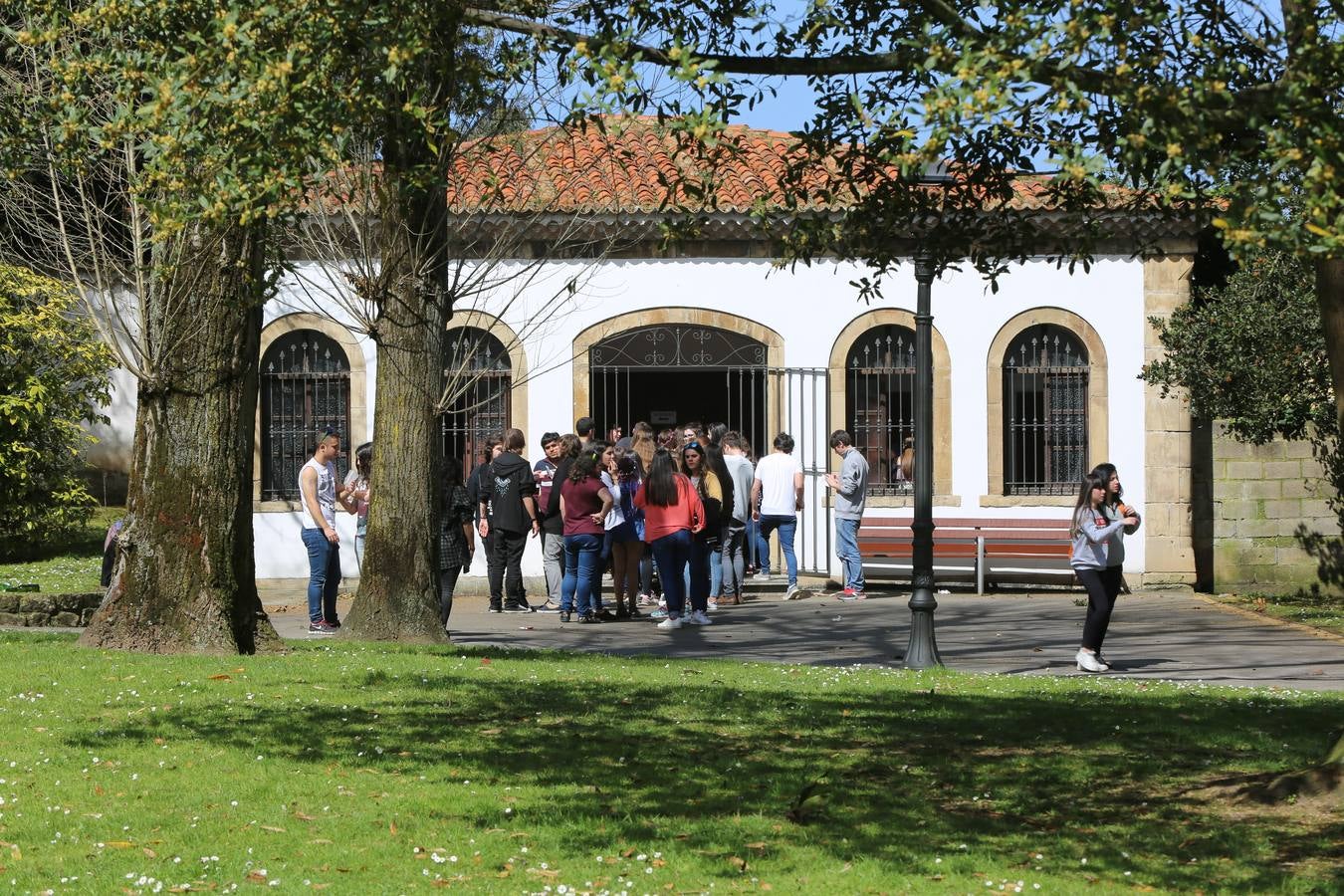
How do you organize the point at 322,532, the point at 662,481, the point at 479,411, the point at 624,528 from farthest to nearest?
1. the point at 479,411
2. the point at 624,528
3. the point at 662,481
4. the point at 322,532

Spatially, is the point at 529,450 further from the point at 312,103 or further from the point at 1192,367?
the point at 312,103

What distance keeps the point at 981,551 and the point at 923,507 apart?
761 cm

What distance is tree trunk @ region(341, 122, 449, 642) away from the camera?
12648mm

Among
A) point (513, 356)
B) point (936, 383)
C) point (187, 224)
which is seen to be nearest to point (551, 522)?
point (513, 356)

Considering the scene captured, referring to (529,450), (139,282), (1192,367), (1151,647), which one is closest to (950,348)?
(1192,367)

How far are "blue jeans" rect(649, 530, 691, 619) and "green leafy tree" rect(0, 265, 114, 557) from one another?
835 centimetres

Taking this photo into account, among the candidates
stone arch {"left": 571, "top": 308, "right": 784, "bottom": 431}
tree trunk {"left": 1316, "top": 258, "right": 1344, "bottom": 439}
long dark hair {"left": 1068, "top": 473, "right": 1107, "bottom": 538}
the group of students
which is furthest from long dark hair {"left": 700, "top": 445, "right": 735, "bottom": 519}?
tree trunk {"left": 1316, "top": 258, "right": 1344, "bottom": 439}

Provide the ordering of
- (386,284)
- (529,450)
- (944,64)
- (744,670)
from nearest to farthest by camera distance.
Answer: (944,64), (744,670), (386,284), (529,450)

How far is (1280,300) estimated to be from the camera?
17531 mm

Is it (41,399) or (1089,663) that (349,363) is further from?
(1089,663)

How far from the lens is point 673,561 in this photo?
1509cm

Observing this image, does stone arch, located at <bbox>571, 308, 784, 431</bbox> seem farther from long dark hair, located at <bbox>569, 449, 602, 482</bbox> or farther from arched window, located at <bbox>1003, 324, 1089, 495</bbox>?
long dark hair, located at <bbox>569, 449, 602, 482</bbox>

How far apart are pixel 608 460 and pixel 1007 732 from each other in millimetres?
8353

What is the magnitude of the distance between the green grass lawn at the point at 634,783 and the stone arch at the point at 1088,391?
9.71 metres
